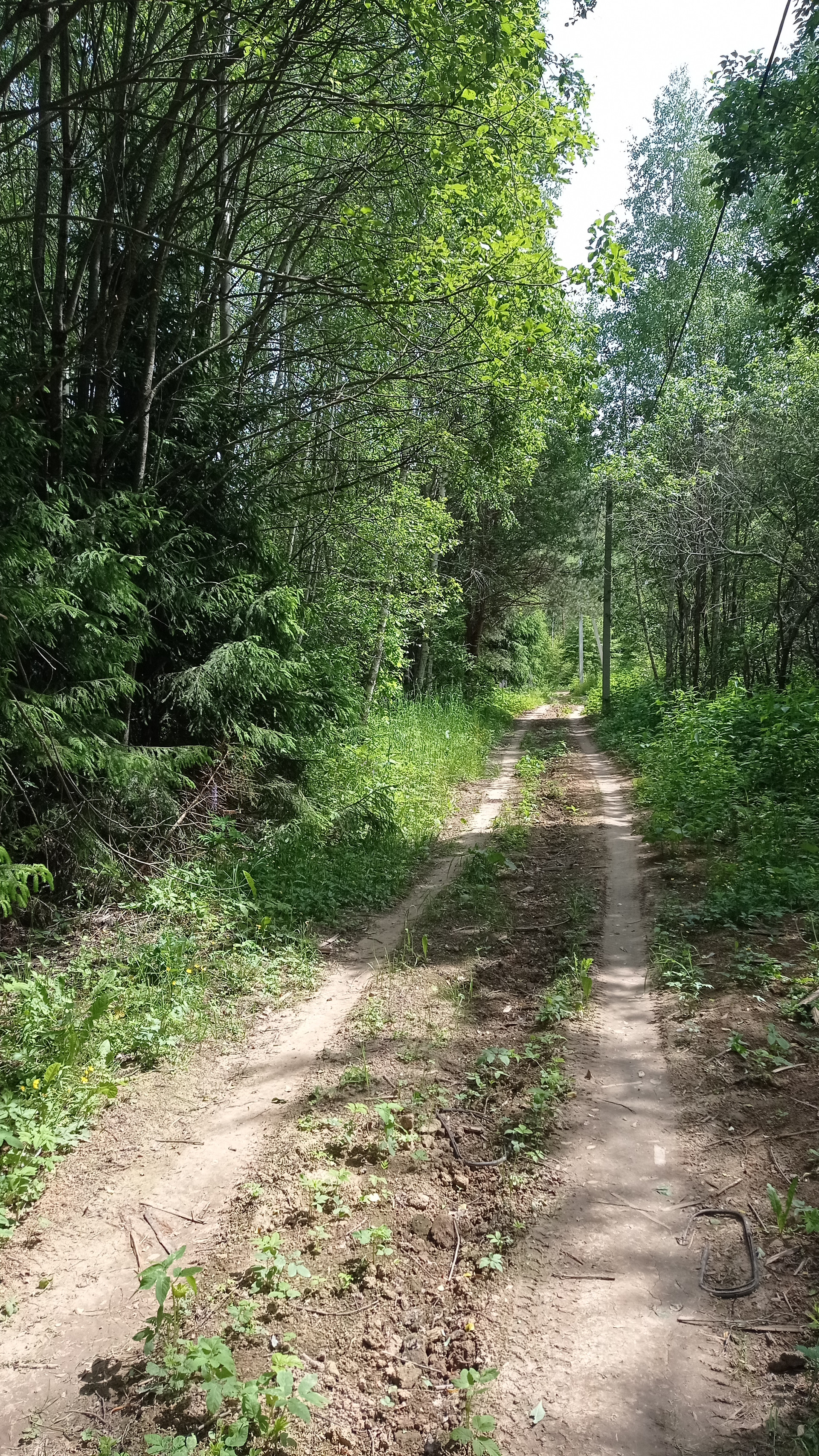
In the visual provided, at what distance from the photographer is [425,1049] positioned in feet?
15.9

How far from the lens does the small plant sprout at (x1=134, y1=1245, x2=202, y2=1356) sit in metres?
2.78

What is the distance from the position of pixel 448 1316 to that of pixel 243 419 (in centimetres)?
761

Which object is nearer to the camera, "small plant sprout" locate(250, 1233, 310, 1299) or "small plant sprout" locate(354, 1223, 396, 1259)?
"small plant sprout" locate(250, 1233, 310, 1299)

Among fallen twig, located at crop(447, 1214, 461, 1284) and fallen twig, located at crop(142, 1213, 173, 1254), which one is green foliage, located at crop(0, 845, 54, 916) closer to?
fallen twig, located at crop(142, 1213, 173, 1254)

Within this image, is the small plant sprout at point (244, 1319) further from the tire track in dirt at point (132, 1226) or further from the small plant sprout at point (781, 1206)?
the small plant sprout at point (781, 1206)

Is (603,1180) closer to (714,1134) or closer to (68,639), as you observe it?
(714,1134)

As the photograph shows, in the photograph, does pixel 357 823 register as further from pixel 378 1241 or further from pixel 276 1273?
pixel 276 1273

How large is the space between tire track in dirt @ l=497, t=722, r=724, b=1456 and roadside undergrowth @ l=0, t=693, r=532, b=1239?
2337 mm

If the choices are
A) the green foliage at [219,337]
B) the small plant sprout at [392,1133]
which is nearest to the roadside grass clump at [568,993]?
the small plant sprout at [392,1133]

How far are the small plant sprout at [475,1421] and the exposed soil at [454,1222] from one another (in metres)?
0.04

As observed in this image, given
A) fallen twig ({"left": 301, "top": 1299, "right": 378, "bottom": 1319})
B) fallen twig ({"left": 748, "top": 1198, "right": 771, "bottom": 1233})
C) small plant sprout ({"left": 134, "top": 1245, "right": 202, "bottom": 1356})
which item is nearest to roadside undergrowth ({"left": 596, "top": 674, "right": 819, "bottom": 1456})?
fallen twig ({"left": 748, "top": 1198, "right": 771, "bottom": 1233})

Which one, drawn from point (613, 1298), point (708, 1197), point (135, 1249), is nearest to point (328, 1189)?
point (135, 1249)

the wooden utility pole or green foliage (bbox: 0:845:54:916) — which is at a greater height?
the wooden utility pole

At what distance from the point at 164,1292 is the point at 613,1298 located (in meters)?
1.69
